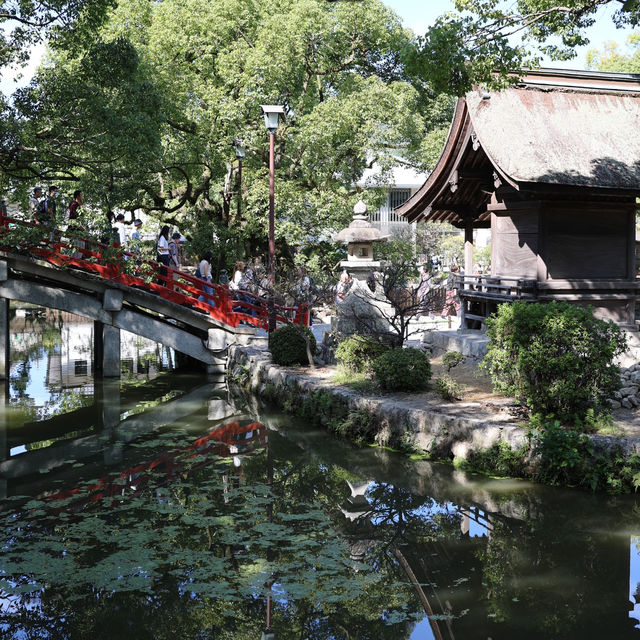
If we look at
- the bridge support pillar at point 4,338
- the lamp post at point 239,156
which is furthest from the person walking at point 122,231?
the lamp post at point 239,156

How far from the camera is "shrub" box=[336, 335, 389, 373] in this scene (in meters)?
13.2

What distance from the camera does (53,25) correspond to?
47.8 feet

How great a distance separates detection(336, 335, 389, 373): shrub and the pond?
157cm

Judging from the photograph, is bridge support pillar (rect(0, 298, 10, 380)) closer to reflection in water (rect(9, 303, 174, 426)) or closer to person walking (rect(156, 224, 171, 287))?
reflection in water (rect(9, 303, 174, 426))

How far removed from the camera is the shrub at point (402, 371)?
11750 mm

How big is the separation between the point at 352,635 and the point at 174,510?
3326mm

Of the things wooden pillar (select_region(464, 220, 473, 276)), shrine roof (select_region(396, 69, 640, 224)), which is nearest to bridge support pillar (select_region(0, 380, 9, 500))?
shrine roof (select_region(396, 69, 640, 224))

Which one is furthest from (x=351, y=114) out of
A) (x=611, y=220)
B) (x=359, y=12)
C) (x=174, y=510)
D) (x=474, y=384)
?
(x=174, y=510)

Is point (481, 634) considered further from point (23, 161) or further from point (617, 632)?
point (23, 161)

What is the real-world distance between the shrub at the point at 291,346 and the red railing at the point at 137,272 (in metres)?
0.41

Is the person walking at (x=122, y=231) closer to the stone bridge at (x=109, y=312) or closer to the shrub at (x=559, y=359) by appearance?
the stone bridge at (x=109, y=312)

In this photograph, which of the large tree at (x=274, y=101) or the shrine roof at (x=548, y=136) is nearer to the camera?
the shrine roof at (x=548, y=136)

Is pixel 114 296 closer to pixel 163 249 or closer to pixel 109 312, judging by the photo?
pixel 109 312

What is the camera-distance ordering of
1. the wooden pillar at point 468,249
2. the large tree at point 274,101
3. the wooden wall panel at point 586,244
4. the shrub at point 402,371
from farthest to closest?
the large tree at point 274,101 < the wooden pillar at point 468,249 < the wooden wall panel at point 586,244 < the shrub at point 402,371
